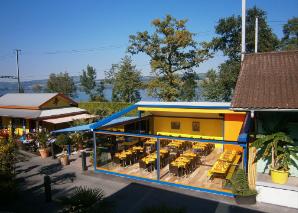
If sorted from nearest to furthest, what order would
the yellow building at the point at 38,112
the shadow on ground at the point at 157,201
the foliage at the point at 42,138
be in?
1. the shadow on ground at the point at 157,201
2. the foliage at the point at 42,138
3. the yellow building at the point at 38,112

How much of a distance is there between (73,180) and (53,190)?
1369 millimetres

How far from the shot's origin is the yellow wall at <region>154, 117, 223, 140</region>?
64.8 feet

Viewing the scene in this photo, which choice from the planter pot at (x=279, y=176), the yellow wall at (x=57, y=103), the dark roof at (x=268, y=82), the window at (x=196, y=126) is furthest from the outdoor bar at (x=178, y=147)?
the yellow wall at (x=57, y=103)

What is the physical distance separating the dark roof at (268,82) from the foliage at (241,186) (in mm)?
3065

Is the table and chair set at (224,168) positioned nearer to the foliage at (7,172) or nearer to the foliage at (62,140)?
the foliage at (7,172)

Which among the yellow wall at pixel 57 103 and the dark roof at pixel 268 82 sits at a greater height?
the dark roof at pixel 268 82

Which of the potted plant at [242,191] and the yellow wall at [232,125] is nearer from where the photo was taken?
the potted plant at [242,191]

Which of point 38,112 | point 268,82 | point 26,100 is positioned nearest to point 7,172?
point 38,112

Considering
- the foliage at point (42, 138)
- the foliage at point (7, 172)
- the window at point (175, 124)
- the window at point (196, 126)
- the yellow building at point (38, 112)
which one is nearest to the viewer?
the foliage at point (7, 172)

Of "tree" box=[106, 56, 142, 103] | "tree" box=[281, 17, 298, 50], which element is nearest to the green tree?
"tree" box=[106, 56, 142, 103]

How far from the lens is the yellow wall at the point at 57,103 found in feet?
76.9

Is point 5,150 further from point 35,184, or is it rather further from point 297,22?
point 297,22

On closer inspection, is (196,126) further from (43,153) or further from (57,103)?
(57,103)

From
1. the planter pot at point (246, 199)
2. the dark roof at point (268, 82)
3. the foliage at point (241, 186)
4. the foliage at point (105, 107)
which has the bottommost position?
the planter pot at point (246, 199)
